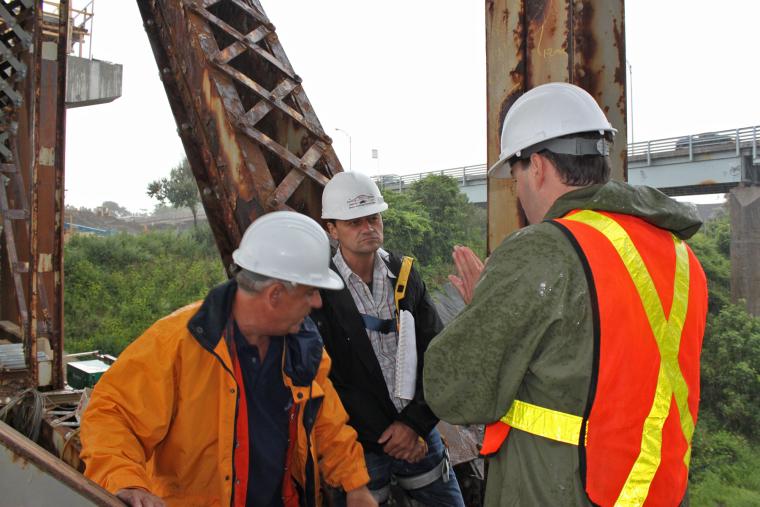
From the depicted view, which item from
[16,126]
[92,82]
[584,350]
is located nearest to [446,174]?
[92,82]

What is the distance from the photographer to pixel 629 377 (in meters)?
1.49

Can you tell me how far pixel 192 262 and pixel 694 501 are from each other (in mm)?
22527

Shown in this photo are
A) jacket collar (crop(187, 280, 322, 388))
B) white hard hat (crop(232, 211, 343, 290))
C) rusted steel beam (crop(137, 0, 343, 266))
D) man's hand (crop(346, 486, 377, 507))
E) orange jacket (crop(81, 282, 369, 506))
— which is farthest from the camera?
rusted steel beam (crop(137, 0, 343, 266))

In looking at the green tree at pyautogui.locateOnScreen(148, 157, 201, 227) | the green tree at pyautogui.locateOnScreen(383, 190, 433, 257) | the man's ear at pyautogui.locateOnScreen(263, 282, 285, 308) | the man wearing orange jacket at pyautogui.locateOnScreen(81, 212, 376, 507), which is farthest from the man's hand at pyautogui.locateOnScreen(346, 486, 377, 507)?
the green tree at pyautogui.locateOnScreen(148, 157, 201, 227)

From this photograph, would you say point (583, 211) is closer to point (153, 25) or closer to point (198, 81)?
point (198, 81)

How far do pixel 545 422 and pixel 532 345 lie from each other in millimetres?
202

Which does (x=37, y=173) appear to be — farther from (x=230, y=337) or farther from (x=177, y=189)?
(x=177, y=189)

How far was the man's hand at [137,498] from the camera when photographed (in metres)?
1.93

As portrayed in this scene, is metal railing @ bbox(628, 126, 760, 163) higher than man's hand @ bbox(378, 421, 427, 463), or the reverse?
metal railing @ bbox(628, 126, 760, 163)

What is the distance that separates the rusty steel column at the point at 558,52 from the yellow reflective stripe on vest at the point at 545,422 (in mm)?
826

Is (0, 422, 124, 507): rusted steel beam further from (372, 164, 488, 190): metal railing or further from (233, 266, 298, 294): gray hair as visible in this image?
(372, 164, 488, 190): metal railing

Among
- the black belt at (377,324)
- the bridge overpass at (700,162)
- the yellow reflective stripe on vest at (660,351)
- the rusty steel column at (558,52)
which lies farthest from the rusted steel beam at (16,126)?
the bridge overpass at (700,162)

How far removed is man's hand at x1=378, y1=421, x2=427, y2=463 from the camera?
2.91 meters

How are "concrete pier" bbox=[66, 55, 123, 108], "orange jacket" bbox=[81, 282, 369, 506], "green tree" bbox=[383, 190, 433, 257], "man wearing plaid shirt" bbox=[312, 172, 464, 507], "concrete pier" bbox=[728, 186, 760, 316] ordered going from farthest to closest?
"concrete pier" bbox=[728, 186, 760, 316] → "green tree" bbox=[383, 190, 433, 257] → "concrete pier" bbox=[66, 55, 123, 108] → "man wearing plaid shirt" bbox=[312, 172, 464, 507] → "orange jacket" bbox=[81, 282, 369, 506]
